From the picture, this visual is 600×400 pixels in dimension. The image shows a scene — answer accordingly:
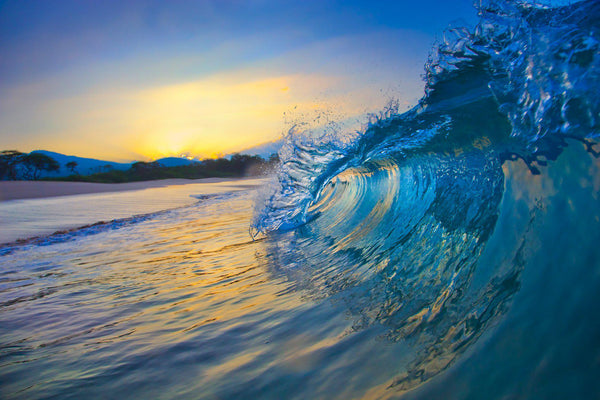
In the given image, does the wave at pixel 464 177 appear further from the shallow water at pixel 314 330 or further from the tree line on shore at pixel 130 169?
the tree line on shore at pixel 130 169

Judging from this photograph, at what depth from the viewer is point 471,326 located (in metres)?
1.31

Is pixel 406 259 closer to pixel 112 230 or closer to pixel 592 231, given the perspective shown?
pixel 592 231

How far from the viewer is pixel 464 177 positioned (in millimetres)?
3232

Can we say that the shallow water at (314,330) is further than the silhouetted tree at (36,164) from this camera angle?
No

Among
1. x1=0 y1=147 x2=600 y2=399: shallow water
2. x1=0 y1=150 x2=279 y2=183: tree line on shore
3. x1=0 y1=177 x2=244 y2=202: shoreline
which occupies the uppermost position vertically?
x1=0 y1=150 x2=279 y2=183: tree line on shore

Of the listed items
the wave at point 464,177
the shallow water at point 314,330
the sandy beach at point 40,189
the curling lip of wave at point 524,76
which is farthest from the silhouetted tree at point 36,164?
the curling lip of wave at point 524,76

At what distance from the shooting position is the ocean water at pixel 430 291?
118cm

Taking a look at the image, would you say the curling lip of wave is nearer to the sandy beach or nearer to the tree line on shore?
the sandy beach

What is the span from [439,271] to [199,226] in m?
4.64

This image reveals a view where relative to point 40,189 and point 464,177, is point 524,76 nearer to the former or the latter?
point 464,177

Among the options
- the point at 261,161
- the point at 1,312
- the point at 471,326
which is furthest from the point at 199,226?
the point at 261,161

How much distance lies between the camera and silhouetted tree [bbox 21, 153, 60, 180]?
35531 mm

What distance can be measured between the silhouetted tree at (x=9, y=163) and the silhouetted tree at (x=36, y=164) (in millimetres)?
1647

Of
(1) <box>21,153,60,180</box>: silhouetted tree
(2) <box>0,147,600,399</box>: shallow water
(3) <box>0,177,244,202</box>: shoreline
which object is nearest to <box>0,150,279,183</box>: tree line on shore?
(1) <box>21,153,60,180</box>: silhouetted tree
